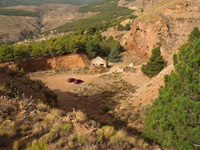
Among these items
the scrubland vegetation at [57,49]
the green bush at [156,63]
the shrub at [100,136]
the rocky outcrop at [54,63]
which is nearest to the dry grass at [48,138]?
the shrub at [100,136]

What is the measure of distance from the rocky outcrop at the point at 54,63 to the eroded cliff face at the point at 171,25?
19.3 m

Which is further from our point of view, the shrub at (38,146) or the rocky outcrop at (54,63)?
the rocky outcrop at (54,63)

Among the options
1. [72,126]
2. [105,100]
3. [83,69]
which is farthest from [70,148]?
[83,69]

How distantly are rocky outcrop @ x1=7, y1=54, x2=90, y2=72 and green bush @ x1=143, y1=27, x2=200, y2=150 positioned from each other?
3475 centimetres

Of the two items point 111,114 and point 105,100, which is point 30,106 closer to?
point 111,114

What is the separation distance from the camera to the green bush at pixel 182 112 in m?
5.87

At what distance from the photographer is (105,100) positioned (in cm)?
1948

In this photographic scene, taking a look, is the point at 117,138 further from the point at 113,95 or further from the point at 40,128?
the point at 113,95

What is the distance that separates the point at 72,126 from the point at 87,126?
2.50 feet

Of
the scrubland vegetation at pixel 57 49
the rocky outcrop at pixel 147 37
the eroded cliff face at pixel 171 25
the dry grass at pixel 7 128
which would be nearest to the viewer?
the dry grass at pixel 7 128

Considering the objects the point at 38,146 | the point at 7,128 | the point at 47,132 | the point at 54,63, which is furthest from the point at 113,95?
the point at 54,63

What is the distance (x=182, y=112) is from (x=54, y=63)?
37.3 meters

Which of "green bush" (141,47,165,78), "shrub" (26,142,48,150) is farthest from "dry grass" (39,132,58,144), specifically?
"green bush" (141,47,165,78)

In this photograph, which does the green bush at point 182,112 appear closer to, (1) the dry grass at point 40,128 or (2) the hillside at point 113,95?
(2) the hillside at point 113,95
